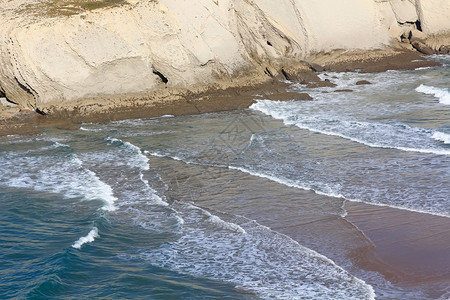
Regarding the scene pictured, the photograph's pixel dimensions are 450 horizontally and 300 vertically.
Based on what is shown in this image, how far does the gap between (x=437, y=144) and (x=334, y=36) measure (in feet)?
48.3

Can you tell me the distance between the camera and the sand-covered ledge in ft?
77.8

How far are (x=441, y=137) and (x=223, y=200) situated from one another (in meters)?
8.15

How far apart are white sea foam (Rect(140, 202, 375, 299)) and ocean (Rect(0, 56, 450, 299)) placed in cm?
4

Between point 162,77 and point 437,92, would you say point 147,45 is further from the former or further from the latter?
point 437,92

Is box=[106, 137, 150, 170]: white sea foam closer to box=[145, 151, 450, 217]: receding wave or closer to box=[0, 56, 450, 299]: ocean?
box=[0, 56, 450, 299]: ocean

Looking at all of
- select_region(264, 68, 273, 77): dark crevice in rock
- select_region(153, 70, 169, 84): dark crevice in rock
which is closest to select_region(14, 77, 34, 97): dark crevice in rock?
select_region(153, 70, 169, 84): dark crevice in rock

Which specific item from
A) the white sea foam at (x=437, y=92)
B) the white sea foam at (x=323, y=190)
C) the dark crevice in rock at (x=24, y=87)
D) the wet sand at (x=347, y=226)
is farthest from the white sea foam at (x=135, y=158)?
the white sea foam at (x=437, y=92)

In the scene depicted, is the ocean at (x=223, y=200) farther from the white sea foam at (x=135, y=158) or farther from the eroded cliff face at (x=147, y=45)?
the eroded cliff face at (x=147, y=45)

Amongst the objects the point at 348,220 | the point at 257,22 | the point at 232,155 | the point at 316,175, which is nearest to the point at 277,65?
the point at 257,22

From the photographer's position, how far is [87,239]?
1202 cm

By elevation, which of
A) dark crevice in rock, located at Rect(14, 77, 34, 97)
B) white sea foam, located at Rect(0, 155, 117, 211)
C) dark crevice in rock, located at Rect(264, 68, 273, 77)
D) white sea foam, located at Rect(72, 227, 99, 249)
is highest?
dark crevice in rock, located at Rect(14, 77, 34, 97)

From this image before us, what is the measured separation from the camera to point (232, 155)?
1831cm

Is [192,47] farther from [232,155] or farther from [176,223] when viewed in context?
[176,223]

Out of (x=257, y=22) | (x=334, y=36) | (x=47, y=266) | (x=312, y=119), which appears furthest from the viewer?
(x=334, y=36)
